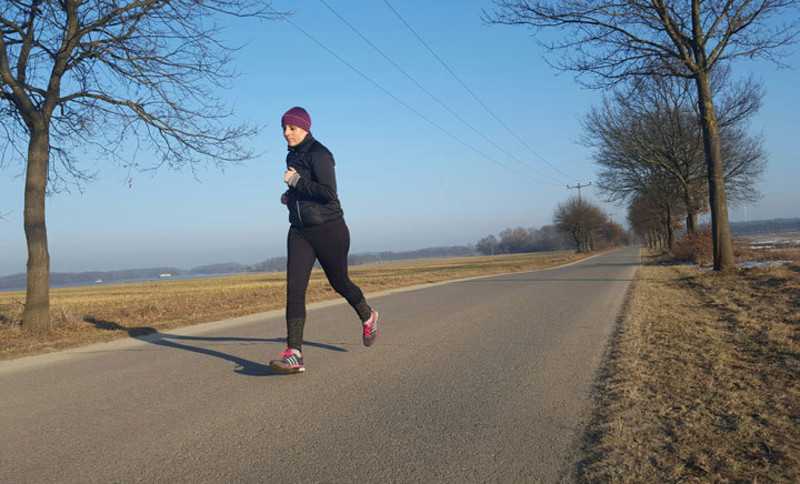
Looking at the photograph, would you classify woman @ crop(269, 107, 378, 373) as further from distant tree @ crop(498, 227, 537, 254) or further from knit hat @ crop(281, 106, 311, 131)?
distant tree @ crop(498, 227, 537, 254)

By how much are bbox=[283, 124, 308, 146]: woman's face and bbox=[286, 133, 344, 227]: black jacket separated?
0.27 feet

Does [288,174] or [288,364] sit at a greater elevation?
[288,174]

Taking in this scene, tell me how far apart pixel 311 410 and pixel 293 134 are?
2306 mm

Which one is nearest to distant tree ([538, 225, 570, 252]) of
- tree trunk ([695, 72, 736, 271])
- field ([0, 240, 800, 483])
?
tree trunk ([695, 72, 736, 271])

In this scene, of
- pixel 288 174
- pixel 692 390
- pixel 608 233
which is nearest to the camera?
pixel 692 390

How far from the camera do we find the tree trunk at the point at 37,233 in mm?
7816

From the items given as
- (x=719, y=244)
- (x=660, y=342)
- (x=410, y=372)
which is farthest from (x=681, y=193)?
(x=410, y=372)

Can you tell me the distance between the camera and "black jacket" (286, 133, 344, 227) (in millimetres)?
4230

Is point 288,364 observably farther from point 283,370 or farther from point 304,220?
point 304,220

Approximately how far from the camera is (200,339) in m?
6.75

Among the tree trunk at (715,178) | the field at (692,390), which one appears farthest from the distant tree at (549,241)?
the field at (692,390)

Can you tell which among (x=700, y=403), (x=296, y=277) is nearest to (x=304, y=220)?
(x=296, y=277)

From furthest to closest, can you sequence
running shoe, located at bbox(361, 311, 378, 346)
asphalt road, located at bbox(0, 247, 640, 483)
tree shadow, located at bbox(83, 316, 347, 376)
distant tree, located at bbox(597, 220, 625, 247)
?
distant tree, located at bbox(597, 220, 625, 247) < running shoe, located at bbox(361, 311, 378, 346) < tree shadow, located at bbox(83, 316, 347, 376) < asphalt road, located at bbox(0, 247, 640, 483)

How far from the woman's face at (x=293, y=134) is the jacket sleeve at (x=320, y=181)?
0.23 meters
